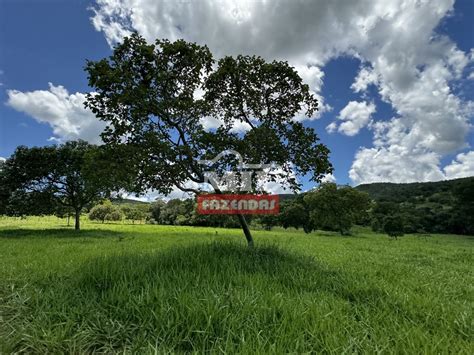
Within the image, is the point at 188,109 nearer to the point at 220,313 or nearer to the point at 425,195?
the point at 220,313

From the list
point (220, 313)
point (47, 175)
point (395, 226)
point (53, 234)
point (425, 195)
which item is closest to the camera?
point (220, 313)

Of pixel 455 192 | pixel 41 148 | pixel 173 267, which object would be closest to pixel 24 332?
pixel 173 267

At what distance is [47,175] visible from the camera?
32562mm

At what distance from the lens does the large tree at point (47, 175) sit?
31625mm

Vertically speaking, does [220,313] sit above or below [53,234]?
below

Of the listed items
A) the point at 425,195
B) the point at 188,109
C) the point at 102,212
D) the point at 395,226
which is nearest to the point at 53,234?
the point at 188,109

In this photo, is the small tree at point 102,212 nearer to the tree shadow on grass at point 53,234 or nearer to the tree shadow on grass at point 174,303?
the tree shadow on grass at point 53,234

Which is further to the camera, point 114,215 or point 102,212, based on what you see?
point 114,215

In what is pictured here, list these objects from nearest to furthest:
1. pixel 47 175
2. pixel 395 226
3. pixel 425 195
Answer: pixel 47 175
pixel 395 226
pixel 425 195

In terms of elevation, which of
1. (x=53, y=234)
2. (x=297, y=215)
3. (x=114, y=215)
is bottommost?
(x=53, y=234)

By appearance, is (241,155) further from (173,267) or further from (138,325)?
(138,325)

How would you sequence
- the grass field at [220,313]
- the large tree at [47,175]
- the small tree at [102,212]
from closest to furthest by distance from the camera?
the grass field at [220,313]
the large tree at [47,175]
the small tree at [102,212]

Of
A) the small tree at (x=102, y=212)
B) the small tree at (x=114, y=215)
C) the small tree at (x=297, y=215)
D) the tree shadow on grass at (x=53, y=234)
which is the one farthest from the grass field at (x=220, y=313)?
the small tree at (x=114, y=215)

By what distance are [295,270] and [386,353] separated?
3.62m
